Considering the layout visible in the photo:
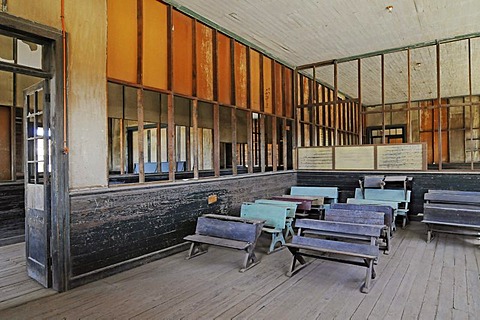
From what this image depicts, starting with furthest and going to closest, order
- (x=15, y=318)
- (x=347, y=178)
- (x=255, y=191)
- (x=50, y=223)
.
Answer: (x=347, y=178) → (x=255, y=191) → (x=50, y=223) → (x=15, y=318)

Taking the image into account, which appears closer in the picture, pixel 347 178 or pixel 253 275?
pixel 253 275

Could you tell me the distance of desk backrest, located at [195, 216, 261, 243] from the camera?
3789 mm

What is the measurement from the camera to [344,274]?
354 cm

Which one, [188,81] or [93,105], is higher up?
[188,81]

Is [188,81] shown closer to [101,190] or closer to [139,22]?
[139,22]

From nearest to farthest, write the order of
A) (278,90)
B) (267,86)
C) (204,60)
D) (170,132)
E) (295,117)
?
(170,132) < (204,60) < (267,86) < (278,90) < (295,117)

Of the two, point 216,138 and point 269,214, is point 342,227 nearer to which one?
point 269,214

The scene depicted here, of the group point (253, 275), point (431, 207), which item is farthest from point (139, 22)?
point (431, 207)

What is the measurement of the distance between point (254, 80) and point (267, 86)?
50cm

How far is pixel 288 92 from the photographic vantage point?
7414 millimetres

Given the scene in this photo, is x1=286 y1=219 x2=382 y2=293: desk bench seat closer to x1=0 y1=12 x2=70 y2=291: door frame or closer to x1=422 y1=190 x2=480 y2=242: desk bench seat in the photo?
x1=422 y1=190 x2=480 y2=242: desk bench seat

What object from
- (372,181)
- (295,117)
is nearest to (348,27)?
(295,117)

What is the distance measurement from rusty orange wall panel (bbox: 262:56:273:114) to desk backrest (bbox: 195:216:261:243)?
123 inches

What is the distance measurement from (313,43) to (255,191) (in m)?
3.07
